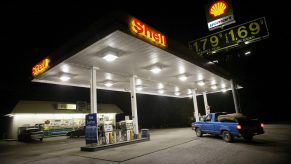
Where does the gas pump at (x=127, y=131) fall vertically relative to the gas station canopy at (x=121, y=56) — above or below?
below

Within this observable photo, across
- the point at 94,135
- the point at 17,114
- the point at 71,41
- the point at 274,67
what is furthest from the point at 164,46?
the point at 274,67

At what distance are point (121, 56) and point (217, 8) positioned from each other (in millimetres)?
13147

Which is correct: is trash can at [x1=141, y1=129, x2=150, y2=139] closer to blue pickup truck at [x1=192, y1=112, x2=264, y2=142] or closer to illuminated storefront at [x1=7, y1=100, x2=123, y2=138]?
blue pickup truck at [x1=192, y1=112, x2=264, y2=142]

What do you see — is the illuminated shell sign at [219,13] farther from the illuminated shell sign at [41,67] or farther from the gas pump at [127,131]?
the illuminated shell sign at [41,67]

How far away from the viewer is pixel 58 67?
38.8ft

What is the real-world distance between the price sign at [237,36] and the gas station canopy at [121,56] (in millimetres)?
3073

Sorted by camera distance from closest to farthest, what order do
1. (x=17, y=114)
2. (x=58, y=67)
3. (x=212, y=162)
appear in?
1. (x=212, y=162)
2. (x=58, y=67)
3. (x=17, y=114)

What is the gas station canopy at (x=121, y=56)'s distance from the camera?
26.8ft

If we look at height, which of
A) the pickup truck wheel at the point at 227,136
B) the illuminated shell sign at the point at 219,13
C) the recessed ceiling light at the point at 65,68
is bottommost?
the pickup truck wheel at the point at 227,136

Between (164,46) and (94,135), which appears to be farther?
(94,135)

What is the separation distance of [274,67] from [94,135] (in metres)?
38.6

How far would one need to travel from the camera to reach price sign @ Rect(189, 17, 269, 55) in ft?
54.6

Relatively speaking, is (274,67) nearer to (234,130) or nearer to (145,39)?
(234,130)

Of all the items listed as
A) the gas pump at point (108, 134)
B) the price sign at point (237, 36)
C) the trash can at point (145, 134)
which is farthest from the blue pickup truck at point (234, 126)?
the price sign at point (237, 36)
